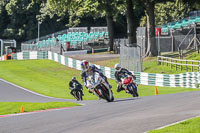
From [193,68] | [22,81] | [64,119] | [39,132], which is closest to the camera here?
[39,132]

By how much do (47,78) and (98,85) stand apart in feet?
72.7

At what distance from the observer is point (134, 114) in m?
12.6

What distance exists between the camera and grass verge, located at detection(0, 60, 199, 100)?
2912cm

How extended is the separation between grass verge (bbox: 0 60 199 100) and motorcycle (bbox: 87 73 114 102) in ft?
27.7

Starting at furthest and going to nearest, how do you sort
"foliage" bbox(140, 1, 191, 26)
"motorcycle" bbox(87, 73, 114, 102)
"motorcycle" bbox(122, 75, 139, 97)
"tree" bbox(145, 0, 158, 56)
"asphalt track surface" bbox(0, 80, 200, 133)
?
1. "foliage" bbox(140, 1, 191, 26)
2. "tree" bbox(145, 0, 158, 56)
3. "motorcycle" bbox(122, 75, 139, 97)
4. "motorcycle" bbox(87, 73, 114, 102)
5. "asphalt track surface" bbox(0, 80, 200, 133)

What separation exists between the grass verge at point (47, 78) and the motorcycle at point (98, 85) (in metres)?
8.43

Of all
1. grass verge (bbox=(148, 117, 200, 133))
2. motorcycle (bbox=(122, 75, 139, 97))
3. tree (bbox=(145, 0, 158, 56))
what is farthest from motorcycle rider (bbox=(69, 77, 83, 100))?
tree (bbox=(145, 0, 158, 56))

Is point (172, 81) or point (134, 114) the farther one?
point (172, 81)

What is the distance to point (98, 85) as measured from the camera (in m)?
17.8

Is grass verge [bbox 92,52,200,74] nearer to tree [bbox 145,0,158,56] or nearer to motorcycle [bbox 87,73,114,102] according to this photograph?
tree [bbox 145,0,158,56]

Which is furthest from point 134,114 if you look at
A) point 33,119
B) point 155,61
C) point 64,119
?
point 155,61

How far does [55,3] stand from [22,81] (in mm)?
12048

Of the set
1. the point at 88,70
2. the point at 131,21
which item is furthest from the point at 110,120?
the point at 131,21

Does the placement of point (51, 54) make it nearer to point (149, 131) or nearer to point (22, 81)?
point (22, 81)
